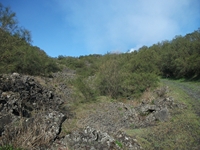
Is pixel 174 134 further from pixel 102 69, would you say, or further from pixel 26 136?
pixel 102 69

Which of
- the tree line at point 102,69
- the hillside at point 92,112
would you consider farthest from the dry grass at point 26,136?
the tree line at point 102,69

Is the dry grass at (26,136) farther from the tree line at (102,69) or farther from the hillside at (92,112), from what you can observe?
the tree line at (102,69)

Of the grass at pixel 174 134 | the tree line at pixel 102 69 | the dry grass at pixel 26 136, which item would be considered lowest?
the grass at pixel 174 134

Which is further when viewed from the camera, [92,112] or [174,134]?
[92,112]

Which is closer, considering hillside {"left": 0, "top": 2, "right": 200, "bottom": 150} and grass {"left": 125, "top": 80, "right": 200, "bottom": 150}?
hillside {"left": 0, "top": 2, "right": 200, "bottom": 150}

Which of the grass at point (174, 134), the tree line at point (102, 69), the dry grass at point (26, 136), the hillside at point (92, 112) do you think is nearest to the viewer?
the dry grass at point (26, 136)

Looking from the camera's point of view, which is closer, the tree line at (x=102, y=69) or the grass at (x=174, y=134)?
the grass at (x=174, y=134)

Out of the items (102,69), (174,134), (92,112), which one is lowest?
(174,134)

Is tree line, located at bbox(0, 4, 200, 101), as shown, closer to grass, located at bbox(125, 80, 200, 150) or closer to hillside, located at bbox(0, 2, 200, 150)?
hillside, located at bbox(0, 2, 200, 150)

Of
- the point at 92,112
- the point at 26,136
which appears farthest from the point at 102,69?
the point at 26,136

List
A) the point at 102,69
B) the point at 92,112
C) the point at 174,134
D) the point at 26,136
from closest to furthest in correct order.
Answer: the point at 26,136, the point at 174,134, the point at 92,112, the point at 102,69

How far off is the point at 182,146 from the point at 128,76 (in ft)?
46.3

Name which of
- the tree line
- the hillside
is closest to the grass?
the hillside

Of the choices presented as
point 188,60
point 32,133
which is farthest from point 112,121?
point 188,60
